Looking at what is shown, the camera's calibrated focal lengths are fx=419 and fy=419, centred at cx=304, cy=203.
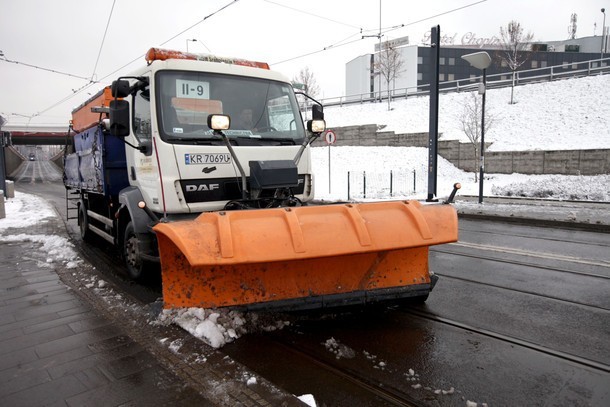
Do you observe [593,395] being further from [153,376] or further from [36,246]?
[36,246]

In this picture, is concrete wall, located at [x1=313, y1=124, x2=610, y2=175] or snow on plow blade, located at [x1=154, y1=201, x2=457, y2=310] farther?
concrete wall, located at [x1=313, y1=124, x2=610, y2=175]

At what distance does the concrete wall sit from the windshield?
18573 mm

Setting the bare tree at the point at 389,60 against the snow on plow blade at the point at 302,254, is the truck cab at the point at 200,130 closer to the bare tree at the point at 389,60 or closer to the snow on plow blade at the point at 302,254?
the snow on plow blade at the point at 302,254

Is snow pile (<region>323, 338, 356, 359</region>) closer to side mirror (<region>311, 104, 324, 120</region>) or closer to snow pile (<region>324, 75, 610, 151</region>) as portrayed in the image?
side mirror (<region>311, 104, 324, 120</region>)

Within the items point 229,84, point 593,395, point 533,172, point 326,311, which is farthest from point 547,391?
point 533,172

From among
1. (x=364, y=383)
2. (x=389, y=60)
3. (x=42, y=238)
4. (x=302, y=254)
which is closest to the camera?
(x=364, y=383)

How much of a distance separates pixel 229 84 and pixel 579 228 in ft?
28.4

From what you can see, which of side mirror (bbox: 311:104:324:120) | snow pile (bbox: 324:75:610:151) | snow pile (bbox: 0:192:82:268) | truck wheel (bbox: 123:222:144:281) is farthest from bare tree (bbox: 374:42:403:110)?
truck wheel (bbox: 123:222:144:281)

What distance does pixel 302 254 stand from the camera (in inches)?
131

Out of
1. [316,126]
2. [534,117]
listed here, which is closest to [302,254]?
[316,126]

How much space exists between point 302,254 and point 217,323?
4.16 feet

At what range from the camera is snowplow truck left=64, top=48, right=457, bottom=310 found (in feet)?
11.2

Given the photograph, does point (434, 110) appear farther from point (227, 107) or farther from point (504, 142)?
point (227, 107)

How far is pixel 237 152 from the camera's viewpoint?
4770 mm
